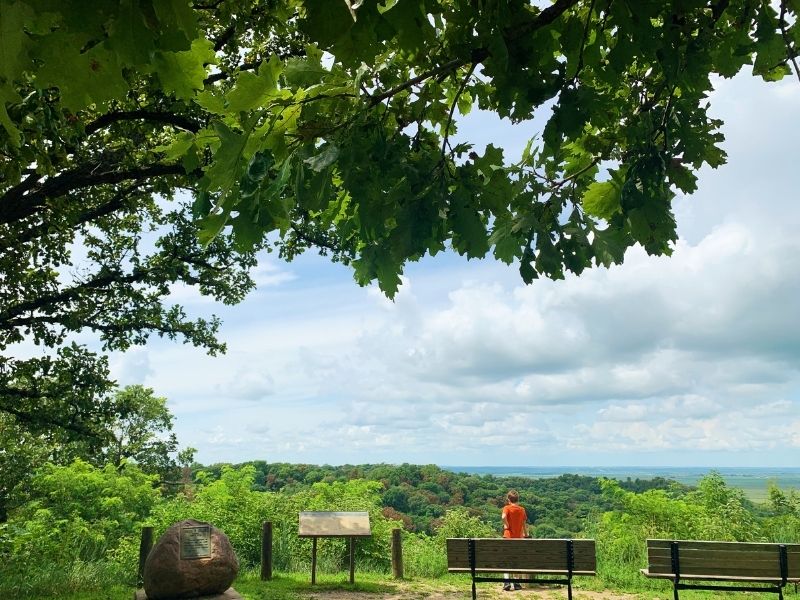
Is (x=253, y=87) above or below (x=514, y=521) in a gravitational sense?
above

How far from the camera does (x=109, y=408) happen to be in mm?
12867

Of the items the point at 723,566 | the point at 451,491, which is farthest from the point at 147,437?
the point at 723,566

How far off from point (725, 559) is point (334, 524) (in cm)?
594

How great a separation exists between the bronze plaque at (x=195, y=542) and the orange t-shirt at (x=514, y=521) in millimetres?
4878

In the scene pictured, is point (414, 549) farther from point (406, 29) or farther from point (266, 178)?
point (406, 29)

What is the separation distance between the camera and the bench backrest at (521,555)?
9.01 meters

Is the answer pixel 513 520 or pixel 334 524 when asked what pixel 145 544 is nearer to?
pixel 334 524

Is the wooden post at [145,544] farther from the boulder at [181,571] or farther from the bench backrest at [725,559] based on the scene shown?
the bench backrest at [725,559]

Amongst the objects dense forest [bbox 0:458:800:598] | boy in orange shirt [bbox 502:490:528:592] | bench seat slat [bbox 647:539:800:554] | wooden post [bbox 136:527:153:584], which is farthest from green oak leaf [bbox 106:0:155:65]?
dense forest [bbox 0:458:800:598]

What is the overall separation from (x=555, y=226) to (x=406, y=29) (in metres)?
1.82

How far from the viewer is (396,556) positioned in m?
12.0

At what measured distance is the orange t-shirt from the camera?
10836mm

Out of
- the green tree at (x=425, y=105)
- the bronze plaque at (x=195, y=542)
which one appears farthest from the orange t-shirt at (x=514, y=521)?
the green tree at (x=425, y=105)

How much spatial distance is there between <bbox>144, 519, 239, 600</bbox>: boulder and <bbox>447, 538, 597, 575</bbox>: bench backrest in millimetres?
3120
